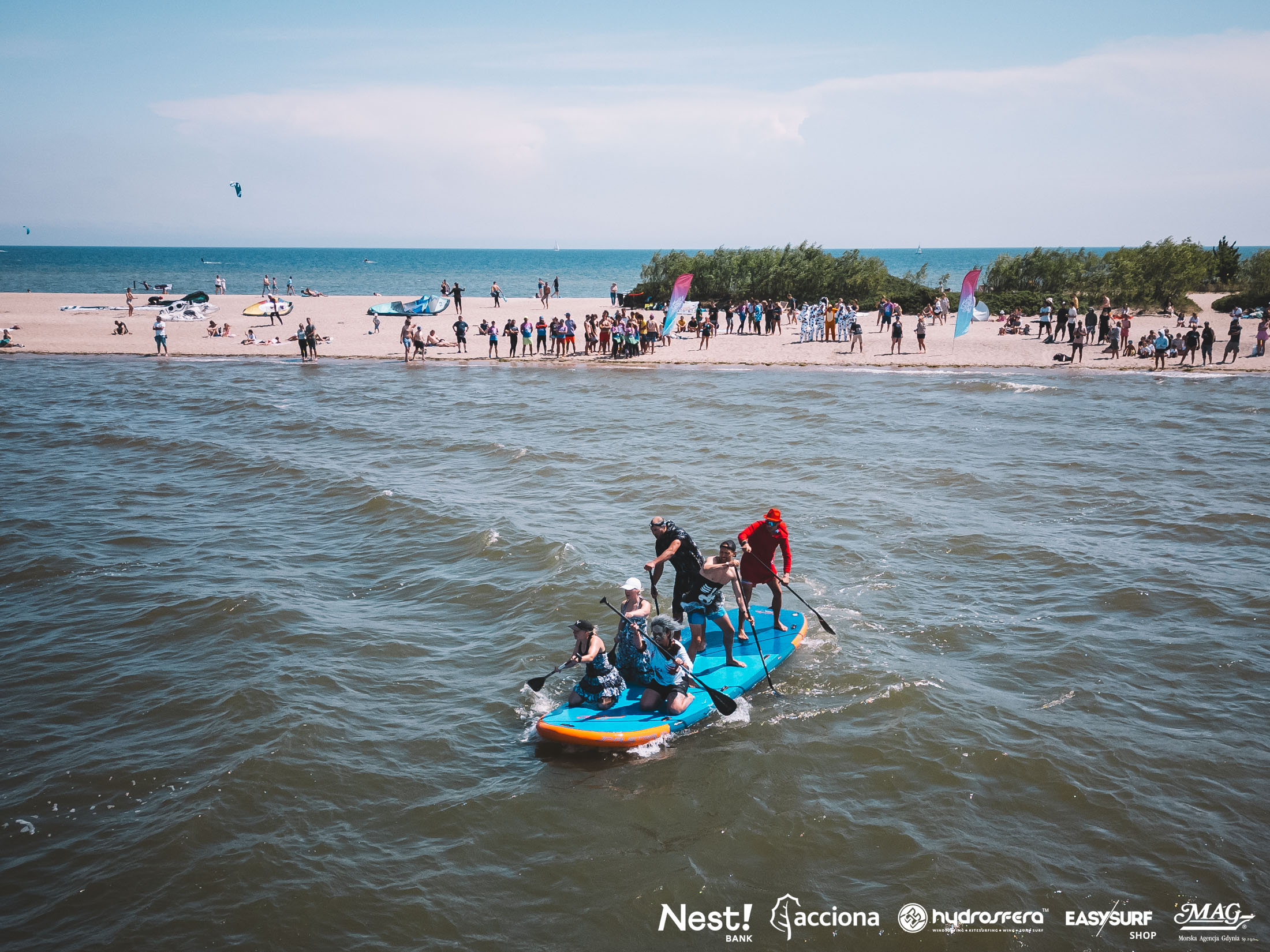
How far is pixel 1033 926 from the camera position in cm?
678

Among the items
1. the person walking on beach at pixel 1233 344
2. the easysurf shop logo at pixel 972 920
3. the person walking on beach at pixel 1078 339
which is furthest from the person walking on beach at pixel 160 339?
the person walking on beach at pixel 1233 344

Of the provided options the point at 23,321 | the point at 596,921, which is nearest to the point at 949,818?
the point at 596,921

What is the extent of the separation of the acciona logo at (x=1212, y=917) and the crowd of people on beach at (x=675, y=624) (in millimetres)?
4795

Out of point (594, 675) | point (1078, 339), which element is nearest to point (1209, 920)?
point (594, 675)

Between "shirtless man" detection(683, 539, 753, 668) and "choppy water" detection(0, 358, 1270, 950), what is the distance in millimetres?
956

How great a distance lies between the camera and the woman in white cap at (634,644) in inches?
A: 366

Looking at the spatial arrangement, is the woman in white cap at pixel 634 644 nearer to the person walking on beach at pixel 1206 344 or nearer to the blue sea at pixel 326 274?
the person walking on beach at pixel 1206 344

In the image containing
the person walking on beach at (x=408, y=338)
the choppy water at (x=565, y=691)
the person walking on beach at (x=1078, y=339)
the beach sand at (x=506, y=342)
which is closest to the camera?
the choppy water at (x=565, y=691)

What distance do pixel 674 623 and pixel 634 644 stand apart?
535 millimetres

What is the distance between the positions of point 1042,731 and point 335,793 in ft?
25.7

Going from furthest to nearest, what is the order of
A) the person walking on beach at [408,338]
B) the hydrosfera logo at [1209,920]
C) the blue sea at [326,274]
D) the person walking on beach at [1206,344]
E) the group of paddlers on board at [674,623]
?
the blue sea at [326,274] → the person walking on beach at [408,338] → the person walking on beach at [1206,344] → the group of paddlers on board at [674,623] → the hydrosfera logo at [1209,920]

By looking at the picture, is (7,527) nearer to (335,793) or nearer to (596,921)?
(335,793)

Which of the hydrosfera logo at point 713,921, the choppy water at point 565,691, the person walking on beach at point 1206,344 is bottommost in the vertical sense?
the hydrosfera logo at point 713,921

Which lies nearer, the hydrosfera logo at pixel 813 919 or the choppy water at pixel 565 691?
the hydrosfera logo at pixel 813 919
